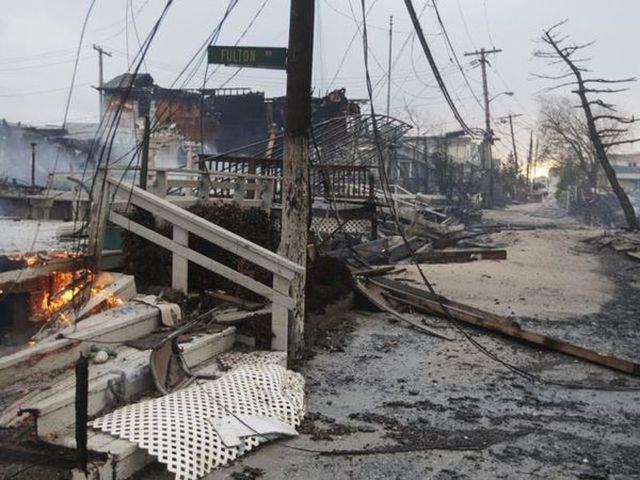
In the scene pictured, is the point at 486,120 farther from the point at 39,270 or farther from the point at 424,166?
the point at 39,270

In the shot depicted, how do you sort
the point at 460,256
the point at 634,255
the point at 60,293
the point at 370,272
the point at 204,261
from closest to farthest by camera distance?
the point at 204,261
the point at 60,293
the point at 370,272
the point at 460,256
the point at 634,255

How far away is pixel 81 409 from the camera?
11.2 ft

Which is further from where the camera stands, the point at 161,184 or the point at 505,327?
the point at 161,184

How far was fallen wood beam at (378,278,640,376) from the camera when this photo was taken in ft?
23.3

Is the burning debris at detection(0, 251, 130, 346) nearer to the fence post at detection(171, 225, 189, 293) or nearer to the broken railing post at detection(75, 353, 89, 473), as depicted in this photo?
the fence post at detection(171, 225, 189, 293)

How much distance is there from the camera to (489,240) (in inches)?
927

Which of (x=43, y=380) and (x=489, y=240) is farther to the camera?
(x=489, y=240)

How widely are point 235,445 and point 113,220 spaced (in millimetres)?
3921

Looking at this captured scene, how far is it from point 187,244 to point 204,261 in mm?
364

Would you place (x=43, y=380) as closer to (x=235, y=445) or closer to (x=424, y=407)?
(x=235, y=445)

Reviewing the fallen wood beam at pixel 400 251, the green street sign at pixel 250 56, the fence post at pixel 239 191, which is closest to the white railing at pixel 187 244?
the green street sign at pixel 250 56

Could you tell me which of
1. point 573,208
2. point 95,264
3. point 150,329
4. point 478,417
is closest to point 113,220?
point 95,264

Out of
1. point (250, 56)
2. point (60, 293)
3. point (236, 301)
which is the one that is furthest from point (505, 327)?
point (60, 293)

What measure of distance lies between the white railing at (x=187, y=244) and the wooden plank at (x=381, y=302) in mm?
2882
